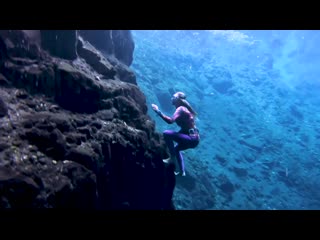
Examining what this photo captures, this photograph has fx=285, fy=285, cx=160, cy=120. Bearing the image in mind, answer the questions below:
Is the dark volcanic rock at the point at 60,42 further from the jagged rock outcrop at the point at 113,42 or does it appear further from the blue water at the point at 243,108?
the blue water at the point at 243,108

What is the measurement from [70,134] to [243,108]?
2491 centimetres

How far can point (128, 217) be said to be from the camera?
2.24 meters

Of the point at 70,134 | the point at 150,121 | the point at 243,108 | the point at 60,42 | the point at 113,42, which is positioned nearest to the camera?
the point at 70,134

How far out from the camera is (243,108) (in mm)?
28031

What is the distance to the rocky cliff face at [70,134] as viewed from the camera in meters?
4.20

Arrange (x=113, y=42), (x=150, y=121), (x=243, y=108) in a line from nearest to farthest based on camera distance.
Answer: (x=150, y=121)
(x=113, y=42)
(x=243, y=108)

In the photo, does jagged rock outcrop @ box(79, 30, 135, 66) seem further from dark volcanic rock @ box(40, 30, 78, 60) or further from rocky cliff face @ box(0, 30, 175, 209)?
dark volcanic rock @ box(40, 30, 78, 60)

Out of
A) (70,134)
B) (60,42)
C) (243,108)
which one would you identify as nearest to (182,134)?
(70,134)

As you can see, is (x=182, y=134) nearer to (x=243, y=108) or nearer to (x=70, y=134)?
(x=70, y=134)

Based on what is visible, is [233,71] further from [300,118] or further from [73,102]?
[73,102]

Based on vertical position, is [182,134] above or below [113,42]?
below

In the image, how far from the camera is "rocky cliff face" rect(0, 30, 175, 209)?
165 inches

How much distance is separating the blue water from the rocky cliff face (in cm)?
665

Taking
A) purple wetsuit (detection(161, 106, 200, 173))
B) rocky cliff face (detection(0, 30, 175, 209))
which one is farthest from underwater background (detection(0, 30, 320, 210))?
purple wetsuit (detection(161, 106, 200, 173))
